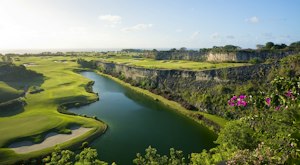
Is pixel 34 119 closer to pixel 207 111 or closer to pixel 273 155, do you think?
pixel 207 111

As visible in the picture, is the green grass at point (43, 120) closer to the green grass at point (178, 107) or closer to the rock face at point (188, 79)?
the green grass at point (178, 107)

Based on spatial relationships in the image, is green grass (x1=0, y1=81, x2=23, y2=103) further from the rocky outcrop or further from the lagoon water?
the rocky outcrop

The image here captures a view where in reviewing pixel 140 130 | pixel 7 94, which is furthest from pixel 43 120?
pixel 7 94

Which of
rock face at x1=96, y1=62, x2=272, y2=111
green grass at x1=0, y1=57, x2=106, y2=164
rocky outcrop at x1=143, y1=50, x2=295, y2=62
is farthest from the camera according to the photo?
rocky outcrop at x1=143, y1=50, x2=295, y2=62

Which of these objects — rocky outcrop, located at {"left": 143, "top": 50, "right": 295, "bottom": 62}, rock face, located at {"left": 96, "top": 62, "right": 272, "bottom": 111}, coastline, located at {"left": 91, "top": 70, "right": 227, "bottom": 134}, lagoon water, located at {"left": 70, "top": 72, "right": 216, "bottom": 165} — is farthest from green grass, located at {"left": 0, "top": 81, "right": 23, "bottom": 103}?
rocky outcrop, located at {"left": 143, "top": 50, "right": 295, "bottom": 62}

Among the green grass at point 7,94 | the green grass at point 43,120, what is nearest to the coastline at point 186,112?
the green grass at point 43,120

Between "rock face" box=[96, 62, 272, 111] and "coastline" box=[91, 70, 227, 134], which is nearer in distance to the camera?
"coastline" box=[91, 70, 227, 134]
